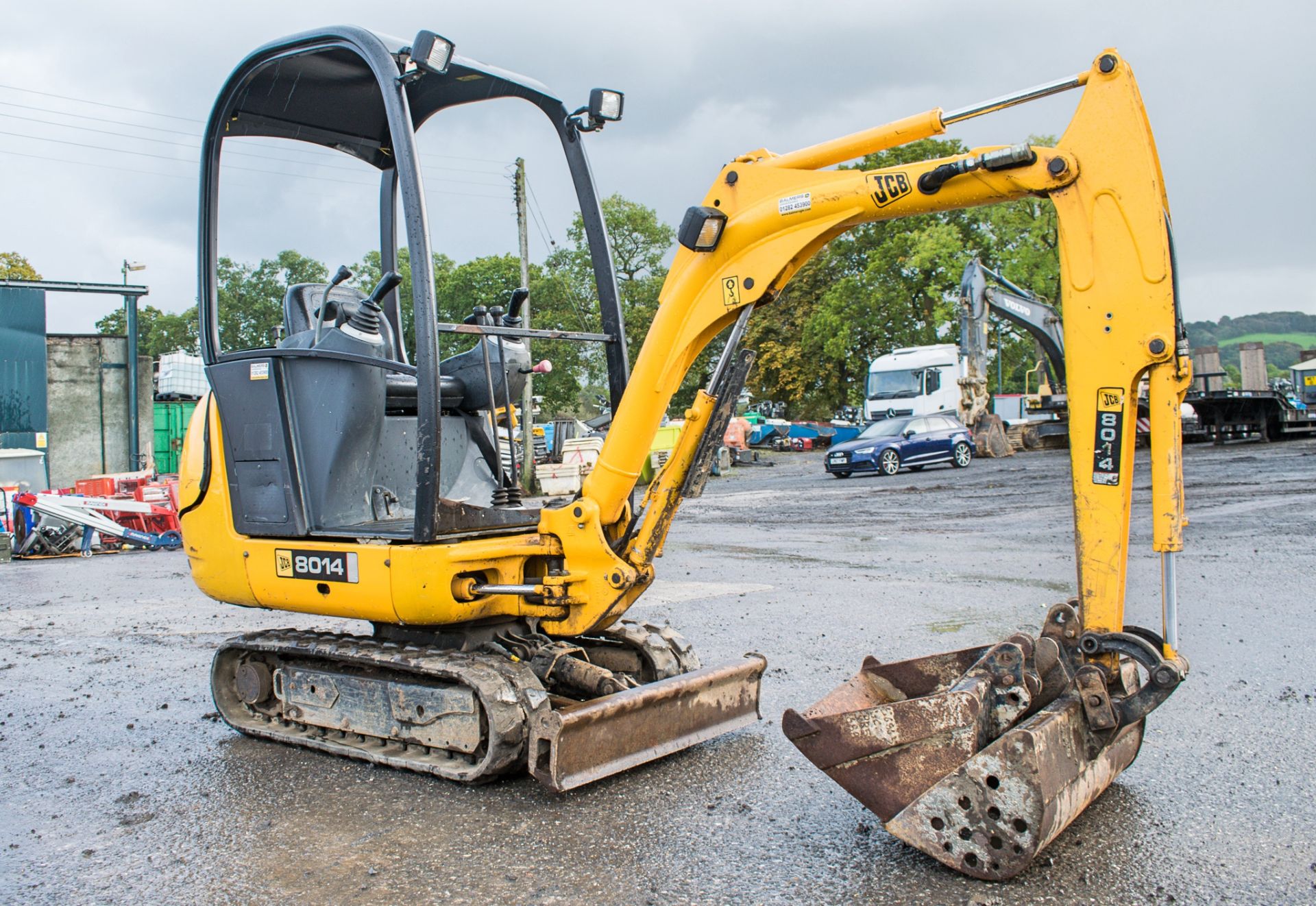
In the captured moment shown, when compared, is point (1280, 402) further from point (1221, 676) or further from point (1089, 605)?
point (1089, 605)

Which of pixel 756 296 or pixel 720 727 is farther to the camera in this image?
pixel 720 727

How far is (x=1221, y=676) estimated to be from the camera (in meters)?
5.83

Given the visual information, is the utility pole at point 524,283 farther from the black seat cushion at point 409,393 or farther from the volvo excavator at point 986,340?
the black seat cushion at point 409,393

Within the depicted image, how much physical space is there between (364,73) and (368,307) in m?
1.19

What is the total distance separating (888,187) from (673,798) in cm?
253

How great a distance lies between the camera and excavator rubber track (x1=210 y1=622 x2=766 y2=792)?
13.9 ft

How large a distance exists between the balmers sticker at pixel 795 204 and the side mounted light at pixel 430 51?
147 cm

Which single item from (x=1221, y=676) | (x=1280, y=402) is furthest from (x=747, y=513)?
(x=1280, y=402)

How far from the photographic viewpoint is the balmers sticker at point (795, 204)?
4.27 metres

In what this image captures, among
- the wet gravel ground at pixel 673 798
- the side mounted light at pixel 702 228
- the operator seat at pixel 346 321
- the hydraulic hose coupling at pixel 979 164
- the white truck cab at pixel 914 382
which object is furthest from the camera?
the white truck cab at pixel 914 382

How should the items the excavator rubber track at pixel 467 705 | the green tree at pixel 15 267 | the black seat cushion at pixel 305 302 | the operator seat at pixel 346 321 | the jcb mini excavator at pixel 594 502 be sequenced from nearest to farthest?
the jcb mini excavator at pixel 594 502 → the excavator rubber track at pixel 467 705 → the operator seat at pixel 346 321 → the black seat cushion at pixel 305 302 → the green tree at pixel 15 267

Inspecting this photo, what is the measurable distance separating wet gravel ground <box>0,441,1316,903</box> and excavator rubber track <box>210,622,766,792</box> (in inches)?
4.9

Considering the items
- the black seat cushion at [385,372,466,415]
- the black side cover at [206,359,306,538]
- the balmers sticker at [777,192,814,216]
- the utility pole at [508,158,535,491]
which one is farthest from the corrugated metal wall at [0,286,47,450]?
the balmers sticker at [777,192,814,216]

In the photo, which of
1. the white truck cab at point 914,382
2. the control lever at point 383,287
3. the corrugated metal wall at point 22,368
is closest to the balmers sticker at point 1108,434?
the control lever at point 383,287
